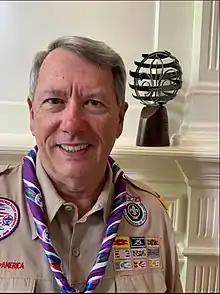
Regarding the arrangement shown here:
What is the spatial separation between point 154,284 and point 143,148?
56 cm

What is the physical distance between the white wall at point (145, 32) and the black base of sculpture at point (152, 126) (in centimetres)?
4

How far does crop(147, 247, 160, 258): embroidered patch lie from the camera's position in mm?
1143

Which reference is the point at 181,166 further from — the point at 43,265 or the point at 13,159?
the point at 43,265

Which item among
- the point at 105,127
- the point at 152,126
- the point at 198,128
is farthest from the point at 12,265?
the point at 198,128

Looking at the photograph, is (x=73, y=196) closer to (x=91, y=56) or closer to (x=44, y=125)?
(x=44, y=125)

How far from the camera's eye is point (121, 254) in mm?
1107

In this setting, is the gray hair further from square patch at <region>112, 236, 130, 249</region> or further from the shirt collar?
square patch at <region>112, 236, 130, 249</region>

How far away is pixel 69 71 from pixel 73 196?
27 cm

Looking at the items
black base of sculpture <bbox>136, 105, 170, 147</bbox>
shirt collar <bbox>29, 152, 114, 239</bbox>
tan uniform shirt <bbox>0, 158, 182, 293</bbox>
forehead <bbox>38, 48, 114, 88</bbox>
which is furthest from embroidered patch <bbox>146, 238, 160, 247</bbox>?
black base of sculpture <bbox>136, 105, 170, 147</bbox>

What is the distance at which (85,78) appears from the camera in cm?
104

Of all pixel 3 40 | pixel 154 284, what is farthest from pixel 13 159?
pixel 154 284

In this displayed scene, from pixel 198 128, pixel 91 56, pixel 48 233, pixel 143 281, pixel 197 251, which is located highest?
pixel 91 56

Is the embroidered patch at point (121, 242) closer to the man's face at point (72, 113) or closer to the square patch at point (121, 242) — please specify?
the square patch at point (121, 242)

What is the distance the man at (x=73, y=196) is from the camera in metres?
1.03
